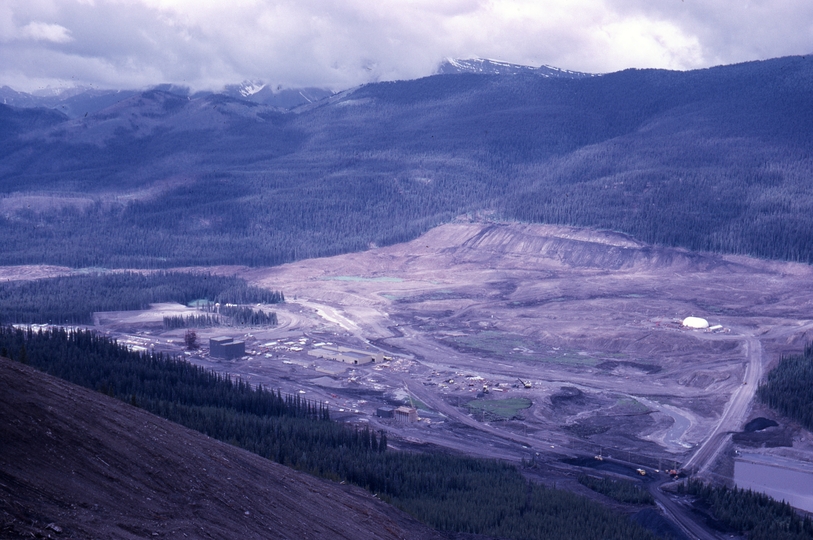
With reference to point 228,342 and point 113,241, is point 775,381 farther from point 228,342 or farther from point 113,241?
point 113,241

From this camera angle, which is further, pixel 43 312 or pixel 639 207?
pixel 639 207

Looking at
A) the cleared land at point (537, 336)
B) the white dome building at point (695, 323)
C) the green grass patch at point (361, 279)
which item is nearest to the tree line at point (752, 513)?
the cleared land at point (537, 336)

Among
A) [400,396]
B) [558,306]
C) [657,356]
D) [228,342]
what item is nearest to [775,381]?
[657,356]

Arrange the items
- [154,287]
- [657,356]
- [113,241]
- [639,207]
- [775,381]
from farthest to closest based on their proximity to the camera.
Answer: [113,241] → [639,207] → [154,287] → [657,356] → [775,381]

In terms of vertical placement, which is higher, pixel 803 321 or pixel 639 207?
pixel 639 207

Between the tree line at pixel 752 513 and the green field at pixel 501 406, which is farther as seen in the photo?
the green field at pixel 501 406

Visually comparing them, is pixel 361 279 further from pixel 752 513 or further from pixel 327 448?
pixel 752 513

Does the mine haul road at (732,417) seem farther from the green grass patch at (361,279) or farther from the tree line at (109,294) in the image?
the green grass patch at (361,279)
